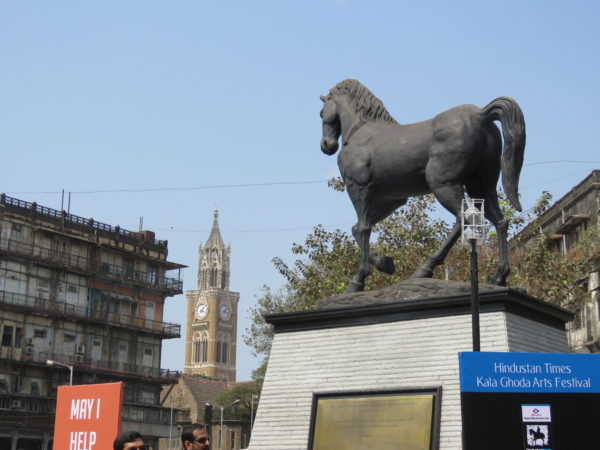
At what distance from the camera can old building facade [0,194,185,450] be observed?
179 ft

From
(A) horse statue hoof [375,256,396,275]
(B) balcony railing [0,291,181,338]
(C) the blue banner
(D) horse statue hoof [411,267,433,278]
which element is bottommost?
(C) the blue banner

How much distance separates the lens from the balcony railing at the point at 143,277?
62875mm

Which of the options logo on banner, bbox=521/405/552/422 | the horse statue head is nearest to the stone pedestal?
logo on banner, bbox=521/405/552/422

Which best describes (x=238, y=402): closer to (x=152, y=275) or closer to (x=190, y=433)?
(x=152, y=275)

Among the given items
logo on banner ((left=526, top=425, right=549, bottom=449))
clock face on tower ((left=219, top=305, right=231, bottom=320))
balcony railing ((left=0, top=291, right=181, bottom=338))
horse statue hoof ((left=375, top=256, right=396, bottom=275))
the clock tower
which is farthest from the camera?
clock face on tower ((left=219, top=305, right=231, bottom=320))

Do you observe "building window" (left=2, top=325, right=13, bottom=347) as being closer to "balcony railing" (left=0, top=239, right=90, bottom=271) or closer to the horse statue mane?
"balcony railing" (left=0, top=239, right=90, bottom=271)

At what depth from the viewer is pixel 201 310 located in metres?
160

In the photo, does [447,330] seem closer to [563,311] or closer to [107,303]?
[563,311]

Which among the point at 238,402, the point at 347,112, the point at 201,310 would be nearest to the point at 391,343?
the point at 347,112

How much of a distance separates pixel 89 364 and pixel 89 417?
174 feet

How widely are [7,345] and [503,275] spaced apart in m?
48.2

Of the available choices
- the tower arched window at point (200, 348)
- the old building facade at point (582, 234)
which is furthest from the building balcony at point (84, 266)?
the tower arched window at point (200, 348)

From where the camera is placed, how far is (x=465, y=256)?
87.5ft

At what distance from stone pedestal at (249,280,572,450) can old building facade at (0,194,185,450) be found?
40037mm
